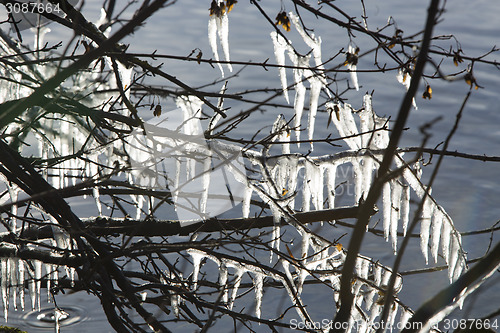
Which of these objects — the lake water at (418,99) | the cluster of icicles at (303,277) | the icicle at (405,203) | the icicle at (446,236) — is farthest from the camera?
the lake water at (418,99)

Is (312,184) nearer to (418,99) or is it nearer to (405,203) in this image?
(405,203)

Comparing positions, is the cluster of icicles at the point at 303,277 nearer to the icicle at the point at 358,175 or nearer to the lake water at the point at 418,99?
the icicle at the point at 358,175

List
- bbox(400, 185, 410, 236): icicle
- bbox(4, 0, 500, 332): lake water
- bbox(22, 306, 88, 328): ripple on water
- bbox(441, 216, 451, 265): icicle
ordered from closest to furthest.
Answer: bbox(400, 185, 410, 236): icicle, bbox(441, 216, 451, 265): icicle, bbox(22, 306, 88, 328): ripple on water, bbox(4, 0, 500, 332): lake water

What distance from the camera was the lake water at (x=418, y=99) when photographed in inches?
248

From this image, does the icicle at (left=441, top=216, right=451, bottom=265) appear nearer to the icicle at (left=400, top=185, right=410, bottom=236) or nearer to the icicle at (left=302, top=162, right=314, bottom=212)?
the icicle at (left=400, top=185, right=410, bottom=236)

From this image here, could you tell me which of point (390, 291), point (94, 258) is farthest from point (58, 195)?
point (390, 291)

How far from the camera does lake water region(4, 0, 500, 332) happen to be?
6.31 m

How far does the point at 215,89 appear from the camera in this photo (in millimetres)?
9336

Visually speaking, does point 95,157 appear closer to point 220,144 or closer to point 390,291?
point 220,144

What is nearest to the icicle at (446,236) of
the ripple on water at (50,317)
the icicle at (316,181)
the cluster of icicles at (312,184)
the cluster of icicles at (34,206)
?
the cluster of icicles at (312,184)

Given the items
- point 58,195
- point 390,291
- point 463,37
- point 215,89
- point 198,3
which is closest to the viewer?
point 390,291

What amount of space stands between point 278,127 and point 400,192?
77 centimetres

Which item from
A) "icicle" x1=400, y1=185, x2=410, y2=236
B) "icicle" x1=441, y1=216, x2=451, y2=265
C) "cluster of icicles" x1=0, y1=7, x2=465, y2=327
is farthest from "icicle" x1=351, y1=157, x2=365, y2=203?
"icicle" x1=441, y1=216, x2=451, y2=265

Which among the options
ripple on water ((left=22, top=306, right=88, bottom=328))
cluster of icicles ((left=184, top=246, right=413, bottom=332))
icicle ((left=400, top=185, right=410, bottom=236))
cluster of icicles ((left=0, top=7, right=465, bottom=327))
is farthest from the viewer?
ripple on water ((left=22, top=306, right=88, bottom=328))
